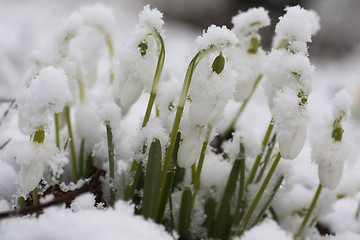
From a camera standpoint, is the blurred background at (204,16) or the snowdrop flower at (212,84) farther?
the blurred background at (204,16)

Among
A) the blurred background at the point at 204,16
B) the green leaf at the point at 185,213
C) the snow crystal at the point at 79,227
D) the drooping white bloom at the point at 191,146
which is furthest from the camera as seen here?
the blurred background at the point at 204,16

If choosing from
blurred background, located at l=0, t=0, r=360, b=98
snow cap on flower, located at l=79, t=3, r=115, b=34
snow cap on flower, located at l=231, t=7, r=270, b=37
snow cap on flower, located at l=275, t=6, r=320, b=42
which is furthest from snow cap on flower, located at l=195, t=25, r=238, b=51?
blurred background, located at l=0, t=0, r=360, b=98

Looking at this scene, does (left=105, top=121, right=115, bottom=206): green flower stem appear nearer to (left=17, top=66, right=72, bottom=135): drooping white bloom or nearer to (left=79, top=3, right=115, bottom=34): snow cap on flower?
(left=17, top=66, right=72, bottom=135): drooping white bloom

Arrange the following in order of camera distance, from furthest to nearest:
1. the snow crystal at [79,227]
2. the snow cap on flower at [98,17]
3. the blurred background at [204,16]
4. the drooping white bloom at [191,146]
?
the blurred background at [204,16] < the snow cap on flower at [98,17] < the drooping white bloom at [191,146] < the snow crystal at [79,227]

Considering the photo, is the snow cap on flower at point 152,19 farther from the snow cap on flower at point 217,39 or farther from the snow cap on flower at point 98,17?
the snow cap on flower at point 98,17

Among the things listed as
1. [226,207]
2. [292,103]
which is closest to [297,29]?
[292,103]

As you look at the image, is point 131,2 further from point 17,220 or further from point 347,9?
point 17,220

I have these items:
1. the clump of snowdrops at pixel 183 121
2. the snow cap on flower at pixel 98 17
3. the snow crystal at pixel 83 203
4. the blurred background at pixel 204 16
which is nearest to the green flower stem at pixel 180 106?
the clump of snowdrops at pixel 183 121
